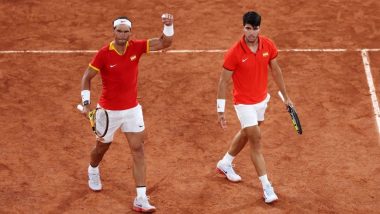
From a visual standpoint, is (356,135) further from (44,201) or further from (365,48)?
(44,201)

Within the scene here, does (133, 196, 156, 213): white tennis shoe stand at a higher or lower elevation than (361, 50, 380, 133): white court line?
lower

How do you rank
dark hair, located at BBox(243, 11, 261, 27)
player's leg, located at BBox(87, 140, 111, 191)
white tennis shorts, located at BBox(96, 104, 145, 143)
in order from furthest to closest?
1. player's leg, located at BBox(87, 140, 111, 191)
2. white tennis shorts, located at BBox(96, 104, 145, 143)
3. dark hair, located at BBox(243, 11, 261, 27)

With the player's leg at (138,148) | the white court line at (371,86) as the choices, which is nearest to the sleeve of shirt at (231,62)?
the player's leg at (138,148)

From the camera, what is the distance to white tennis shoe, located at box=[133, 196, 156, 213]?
1146 cm

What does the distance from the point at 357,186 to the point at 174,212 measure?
9.60ft

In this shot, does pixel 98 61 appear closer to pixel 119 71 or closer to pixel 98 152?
pixel 119 71

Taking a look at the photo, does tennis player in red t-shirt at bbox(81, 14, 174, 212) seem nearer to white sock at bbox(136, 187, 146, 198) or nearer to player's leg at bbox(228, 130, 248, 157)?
white sock at bbox(136, 187, 146, 198)

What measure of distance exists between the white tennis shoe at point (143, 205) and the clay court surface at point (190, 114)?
217mm

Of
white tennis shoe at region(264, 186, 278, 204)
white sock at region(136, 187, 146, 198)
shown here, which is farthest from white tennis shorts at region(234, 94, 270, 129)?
white sock at region(136, 187, 146, 198)

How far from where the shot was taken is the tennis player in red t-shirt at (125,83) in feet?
35.7

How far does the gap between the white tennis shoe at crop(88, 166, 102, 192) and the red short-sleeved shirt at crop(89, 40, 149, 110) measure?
1242mm

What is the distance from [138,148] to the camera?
11.3 m

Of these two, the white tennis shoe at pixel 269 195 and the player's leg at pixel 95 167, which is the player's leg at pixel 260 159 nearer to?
the white tennis shoe at pixel 269 195

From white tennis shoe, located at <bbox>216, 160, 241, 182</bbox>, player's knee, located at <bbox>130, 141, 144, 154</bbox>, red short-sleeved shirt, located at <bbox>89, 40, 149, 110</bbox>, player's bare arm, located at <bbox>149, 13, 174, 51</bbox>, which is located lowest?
white tennis shoe, located at <bbox>216, 160, 241, 182</bbox>
